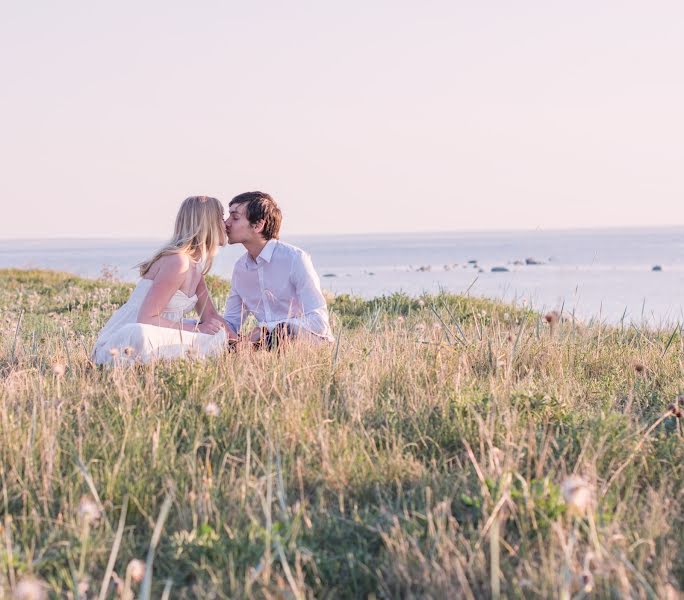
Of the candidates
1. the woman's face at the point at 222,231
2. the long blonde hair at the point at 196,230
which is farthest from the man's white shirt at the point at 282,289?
the long blonde hair at the point at 196,230

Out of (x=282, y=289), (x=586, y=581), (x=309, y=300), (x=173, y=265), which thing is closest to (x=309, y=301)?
(x=309, y=300)

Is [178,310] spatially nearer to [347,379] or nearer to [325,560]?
[347,379]

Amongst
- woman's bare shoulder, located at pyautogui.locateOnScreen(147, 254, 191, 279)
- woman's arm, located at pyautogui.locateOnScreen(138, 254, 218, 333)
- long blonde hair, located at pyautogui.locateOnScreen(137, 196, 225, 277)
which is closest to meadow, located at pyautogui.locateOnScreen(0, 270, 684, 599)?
woman's arm, located at pyautogui.locateOnScreen(138, 254, 218, 333)

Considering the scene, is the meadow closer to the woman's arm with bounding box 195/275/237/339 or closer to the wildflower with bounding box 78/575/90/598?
the wildflower with bounding box 78/575/90/598

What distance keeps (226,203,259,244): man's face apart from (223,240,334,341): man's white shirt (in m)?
0.18

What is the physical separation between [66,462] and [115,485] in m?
0.50

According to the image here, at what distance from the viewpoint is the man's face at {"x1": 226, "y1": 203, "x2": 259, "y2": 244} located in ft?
24.5

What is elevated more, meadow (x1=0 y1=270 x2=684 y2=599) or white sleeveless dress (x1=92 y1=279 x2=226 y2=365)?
white sleeveless dress (x1=92 y1=279 x2=226 y2=365)

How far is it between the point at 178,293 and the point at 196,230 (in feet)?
1.81

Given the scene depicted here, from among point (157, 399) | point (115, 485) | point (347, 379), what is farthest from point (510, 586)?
point (157, 399)

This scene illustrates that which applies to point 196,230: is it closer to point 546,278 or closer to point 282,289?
point 282,289

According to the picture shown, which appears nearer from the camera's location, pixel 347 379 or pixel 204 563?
pixel 204 563

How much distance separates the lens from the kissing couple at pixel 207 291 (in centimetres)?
649

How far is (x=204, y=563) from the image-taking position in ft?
10.5
